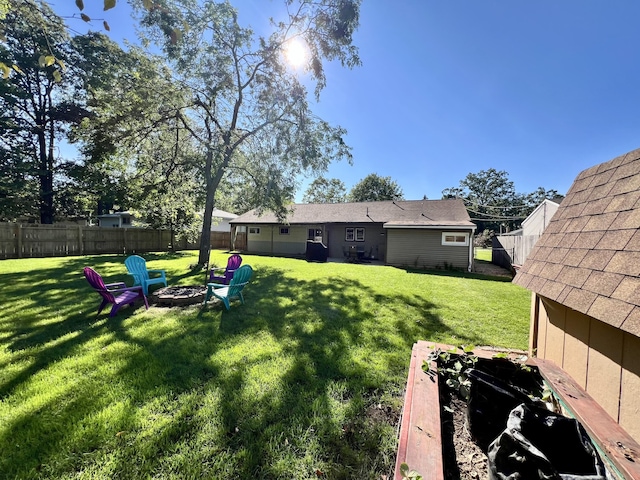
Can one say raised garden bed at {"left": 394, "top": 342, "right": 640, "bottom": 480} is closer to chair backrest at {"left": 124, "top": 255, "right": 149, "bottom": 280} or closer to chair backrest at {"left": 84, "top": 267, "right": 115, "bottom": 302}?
chair backrest at {"left": 84, "top": 267, "right": 115, "bottom": 302}

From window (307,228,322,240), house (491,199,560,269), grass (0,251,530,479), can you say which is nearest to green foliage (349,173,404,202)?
house (491,199,560,269)

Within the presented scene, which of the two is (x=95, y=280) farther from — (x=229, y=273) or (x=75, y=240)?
(x=75, y=240)

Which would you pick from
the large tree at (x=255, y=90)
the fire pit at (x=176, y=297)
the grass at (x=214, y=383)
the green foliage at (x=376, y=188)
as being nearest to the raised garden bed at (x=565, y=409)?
the grass at (x=214, y=383)

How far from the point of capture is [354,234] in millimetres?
16797

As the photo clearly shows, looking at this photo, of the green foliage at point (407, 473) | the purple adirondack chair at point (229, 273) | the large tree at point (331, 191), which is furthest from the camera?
the large tree at point (331, 191)

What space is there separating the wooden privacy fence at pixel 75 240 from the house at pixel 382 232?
5.56 m

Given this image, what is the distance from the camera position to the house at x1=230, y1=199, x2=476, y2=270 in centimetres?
1291

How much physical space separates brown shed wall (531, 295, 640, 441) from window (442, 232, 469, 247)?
11473mm

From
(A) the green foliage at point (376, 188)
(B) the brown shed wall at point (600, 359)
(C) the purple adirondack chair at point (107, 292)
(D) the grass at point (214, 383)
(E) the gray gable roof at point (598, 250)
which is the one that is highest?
(A) the green foliage at point (376, 188)

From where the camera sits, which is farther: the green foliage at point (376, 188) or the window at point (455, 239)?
the green foliage at point (376, 188)

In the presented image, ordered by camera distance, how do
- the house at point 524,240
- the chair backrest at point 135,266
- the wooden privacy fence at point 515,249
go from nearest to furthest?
the chair backrest at point 135,266 → the wooden privacy fence at point 515,249 → the house at point 524,240

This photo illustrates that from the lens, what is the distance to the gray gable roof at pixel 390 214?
13.7m

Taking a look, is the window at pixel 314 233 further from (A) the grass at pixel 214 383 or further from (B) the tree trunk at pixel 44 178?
(B) the tree trunk at pixel 44 178

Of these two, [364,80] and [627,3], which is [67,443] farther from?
[364,80]
